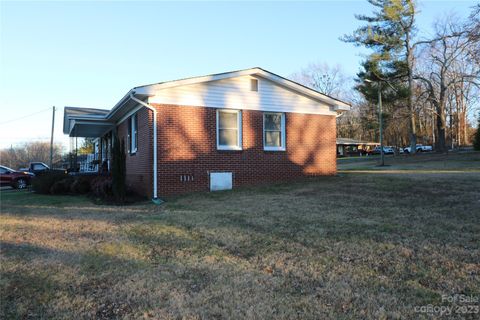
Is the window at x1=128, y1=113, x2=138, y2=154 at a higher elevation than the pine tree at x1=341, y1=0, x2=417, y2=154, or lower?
lower

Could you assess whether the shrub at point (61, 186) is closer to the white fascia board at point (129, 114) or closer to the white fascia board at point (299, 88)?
the white fascia board at point (129, 114)

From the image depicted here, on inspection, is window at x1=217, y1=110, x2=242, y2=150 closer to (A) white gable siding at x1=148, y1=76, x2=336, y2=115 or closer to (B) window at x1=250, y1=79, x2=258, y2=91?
(A) white gable siding at x1=148, y1=76, x2=336, y2=115

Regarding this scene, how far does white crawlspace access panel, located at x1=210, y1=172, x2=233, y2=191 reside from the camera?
12.9 m

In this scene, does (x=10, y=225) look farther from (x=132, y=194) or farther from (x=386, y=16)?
(x=386, y=16)

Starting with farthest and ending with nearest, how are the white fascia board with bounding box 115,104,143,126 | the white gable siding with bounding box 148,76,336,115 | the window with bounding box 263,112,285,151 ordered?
1. the window with bounding box 263,112,285,151
2. the white fascia board with bounding box 115,104,143,126
3. the white gable siding with bounding box 148,76,336,115

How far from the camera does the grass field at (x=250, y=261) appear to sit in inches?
139

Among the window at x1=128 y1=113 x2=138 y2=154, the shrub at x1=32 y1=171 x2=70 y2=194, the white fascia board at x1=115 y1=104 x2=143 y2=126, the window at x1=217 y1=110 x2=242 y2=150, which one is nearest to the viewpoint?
the window at x1=217 y1=110 x2=242 y2=150

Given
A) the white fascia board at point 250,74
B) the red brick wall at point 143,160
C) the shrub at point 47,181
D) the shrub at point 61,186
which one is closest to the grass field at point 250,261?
the red brick wall at point 143,160

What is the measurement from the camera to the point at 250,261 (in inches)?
189

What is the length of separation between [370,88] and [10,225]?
29819mm

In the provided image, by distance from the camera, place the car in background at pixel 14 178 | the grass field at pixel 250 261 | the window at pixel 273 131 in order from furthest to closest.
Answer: the car in background at pixel 14 178
the window at pixel 273 131
the grass field at pixel 250 261

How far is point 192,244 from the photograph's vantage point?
572 centimetres

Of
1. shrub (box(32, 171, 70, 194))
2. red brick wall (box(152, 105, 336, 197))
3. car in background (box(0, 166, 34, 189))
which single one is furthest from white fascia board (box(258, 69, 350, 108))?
car in background (box(0, 166, 34, 189))

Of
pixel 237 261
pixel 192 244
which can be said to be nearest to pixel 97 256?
pixel 192 244
